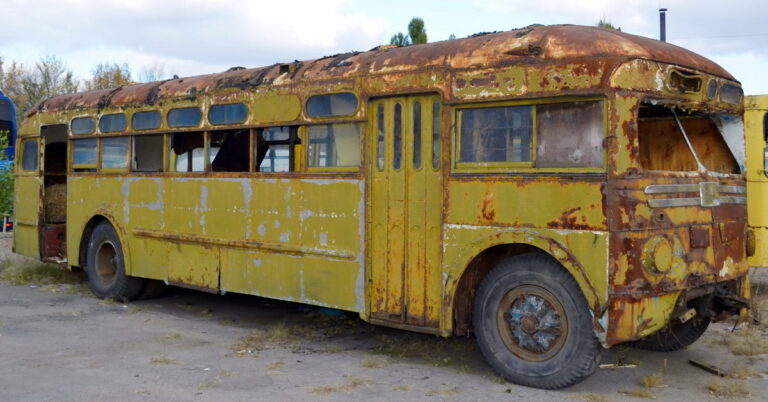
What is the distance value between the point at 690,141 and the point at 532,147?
1.87 m

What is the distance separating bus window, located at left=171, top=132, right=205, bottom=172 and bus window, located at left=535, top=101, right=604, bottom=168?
4125 millimetres

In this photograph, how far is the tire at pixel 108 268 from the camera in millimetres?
9859

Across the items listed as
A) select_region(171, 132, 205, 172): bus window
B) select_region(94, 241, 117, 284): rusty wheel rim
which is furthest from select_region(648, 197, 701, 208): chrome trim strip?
select_region(94, 241, 117, 284): rusty wheel rim

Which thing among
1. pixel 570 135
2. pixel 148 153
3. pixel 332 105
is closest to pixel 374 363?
pixel 332 105

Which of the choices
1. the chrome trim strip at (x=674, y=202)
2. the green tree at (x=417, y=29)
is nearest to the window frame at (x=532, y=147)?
the chrome trim strip at (x=674, y=202)

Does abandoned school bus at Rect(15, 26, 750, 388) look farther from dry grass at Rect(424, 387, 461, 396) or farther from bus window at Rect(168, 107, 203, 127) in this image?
dry grass at Rect(424, 387, 461, 396)

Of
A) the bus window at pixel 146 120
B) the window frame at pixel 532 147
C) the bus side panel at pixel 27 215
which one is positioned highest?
the bus window at pixel 146 120

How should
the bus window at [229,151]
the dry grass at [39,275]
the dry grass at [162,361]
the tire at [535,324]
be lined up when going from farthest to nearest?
the dry grass at [39,275], the bus window at [229,151], the dry grass at [162,361], the tire at [535,324]

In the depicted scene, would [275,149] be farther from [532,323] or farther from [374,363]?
[532,323]

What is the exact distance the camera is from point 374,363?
21.7 ft

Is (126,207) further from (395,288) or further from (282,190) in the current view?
(395,288)

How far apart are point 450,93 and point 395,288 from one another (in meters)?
1.66

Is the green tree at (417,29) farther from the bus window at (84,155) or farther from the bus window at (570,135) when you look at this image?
the bus window at (570,135)

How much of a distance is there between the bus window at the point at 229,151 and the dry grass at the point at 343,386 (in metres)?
2.85
